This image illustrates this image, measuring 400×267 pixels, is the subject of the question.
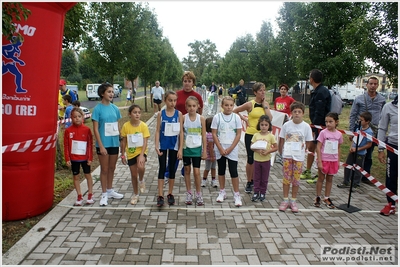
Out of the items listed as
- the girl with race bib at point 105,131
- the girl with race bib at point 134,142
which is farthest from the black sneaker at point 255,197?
the girl with race bib at point 105,131

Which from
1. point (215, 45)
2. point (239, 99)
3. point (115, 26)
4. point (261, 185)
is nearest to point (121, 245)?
point (261, 185)

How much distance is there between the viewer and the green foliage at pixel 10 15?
3473 mm

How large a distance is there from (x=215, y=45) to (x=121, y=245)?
118 m

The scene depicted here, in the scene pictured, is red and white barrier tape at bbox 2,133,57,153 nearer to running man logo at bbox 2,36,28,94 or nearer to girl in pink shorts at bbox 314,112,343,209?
running man logo at bbox 2,36,28,94

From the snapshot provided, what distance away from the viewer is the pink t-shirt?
4879 mm

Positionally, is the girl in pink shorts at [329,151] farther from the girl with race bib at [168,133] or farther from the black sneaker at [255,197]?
the girl with race bib at [168,133]

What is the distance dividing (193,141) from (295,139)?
1529mm

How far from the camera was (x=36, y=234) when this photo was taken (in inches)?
154

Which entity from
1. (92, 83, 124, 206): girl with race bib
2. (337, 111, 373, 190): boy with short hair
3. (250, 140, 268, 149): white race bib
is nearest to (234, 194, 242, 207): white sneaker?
(250, 140, 268, 149): white race bib

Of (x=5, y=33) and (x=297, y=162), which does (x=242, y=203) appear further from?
(x=5, y=33)

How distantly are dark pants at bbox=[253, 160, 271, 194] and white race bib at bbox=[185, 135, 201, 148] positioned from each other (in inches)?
39.7

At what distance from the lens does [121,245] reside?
3693 mm

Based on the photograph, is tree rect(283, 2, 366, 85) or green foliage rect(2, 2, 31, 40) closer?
green foliage rect(2, 2, 31, 40)

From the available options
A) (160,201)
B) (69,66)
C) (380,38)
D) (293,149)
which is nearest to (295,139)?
(293,149)
